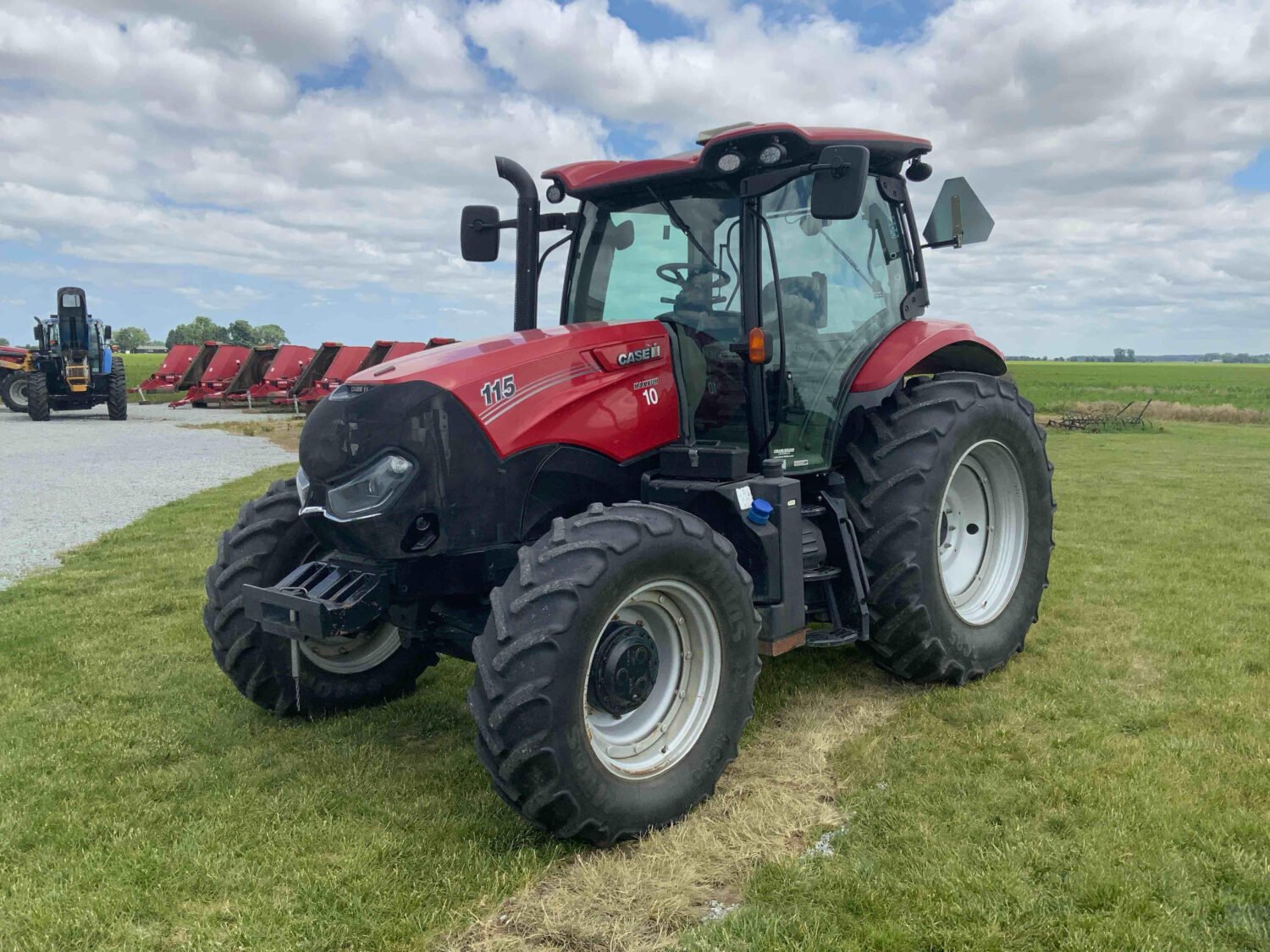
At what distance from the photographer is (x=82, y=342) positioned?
23.6 meters

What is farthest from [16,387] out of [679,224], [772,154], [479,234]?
[772,154]

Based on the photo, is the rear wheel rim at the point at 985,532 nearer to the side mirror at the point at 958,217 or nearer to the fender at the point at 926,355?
the fender at the point at 926,355

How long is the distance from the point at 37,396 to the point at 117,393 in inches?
67.0

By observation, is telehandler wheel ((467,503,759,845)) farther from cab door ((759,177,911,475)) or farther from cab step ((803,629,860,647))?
cab door ((759,177,911,475))

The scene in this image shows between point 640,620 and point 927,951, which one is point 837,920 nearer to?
point 927,951

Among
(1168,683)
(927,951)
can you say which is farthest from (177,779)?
(1168,683)

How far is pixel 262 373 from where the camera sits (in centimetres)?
2911

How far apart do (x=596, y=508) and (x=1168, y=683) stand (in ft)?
10.5

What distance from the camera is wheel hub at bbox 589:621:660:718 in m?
3.27

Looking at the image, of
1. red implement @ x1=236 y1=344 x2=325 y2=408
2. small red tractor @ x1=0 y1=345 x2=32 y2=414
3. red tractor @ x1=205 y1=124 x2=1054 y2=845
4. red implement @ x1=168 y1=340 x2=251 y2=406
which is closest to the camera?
red tractor @ x1=205 y1=124 x2=1054 y2=845

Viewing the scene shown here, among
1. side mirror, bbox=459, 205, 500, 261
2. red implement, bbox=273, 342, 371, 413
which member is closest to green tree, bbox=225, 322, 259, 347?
red implement, bbox=273, 342, 371, 413

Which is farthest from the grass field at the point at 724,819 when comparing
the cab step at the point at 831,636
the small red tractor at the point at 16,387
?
the small red tractor at the point at 16,387

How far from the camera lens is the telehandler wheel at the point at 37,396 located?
2316cm

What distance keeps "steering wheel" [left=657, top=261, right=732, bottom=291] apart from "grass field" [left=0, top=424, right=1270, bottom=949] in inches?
76.8
